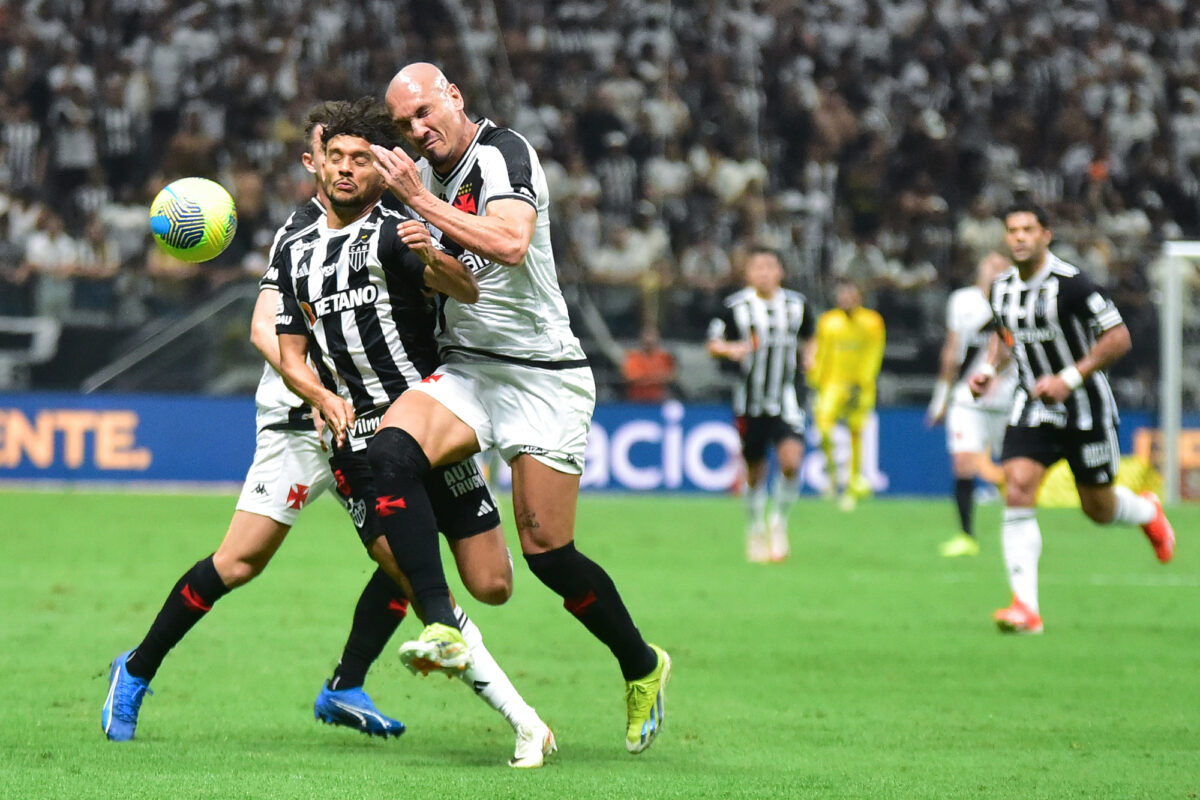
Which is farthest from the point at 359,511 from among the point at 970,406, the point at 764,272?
the point at 970,406

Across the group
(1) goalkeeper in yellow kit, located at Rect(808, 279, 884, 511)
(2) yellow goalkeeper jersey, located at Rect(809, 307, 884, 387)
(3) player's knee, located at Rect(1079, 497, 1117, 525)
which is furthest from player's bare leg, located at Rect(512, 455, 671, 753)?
(2) yellow goalkeeper jersey, located at Rect(809, 307, 884, 387)

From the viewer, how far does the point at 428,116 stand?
542 centimetres

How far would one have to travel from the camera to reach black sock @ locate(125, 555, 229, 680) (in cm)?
583

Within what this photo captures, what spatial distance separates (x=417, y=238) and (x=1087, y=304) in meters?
4.95

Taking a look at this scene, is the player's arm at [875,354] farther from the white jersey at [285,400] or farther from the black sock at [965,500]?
the white jersey at [285,400]

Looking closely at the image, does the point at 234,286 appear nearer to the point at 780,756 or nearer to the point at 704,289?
the point at 704,289

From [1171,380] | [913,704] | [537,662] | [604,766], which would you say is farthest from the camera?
[1171,380]

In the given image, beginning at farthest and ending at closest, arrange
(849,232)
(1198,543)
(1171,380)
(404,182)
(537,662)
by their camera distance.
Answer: (849,232) < (1171,380) < (1198,543) < (537,662) < (404,182)

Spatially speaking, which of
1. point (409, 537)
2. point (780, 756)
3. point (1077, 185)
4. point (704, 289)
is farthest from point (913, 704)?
point (1077, 185)

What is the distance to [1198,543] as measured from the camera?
46.6ft

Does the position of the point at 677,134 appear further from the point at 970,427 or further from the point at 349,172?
the point at 349,172

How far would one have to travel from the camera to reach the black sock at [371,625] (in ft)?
19.7

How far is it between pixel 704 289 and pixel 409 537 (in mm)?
14303

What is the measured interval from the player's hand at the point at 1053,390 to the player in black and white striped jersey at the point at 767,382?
445cm
